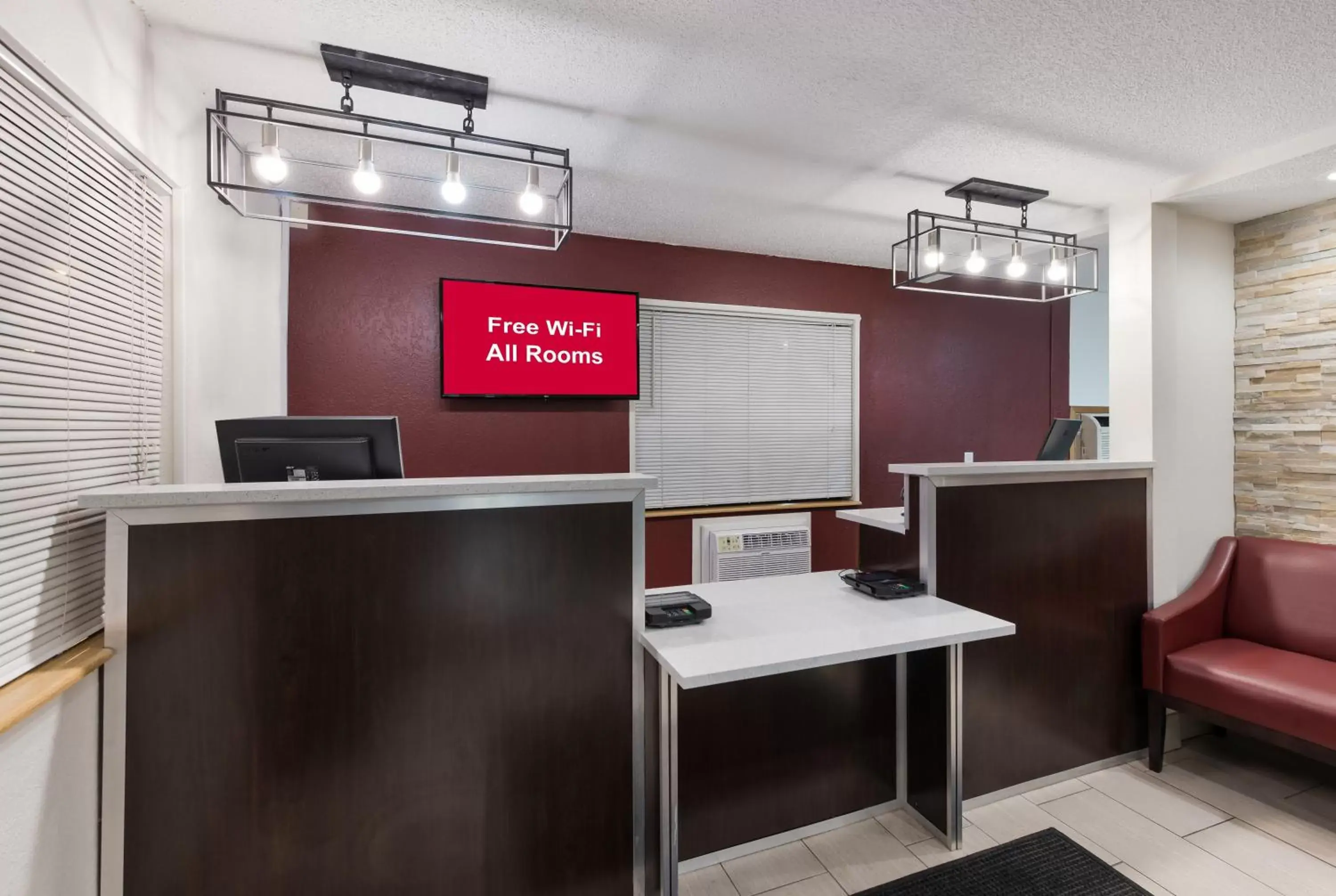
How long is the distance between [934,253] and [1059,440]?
1279 mm

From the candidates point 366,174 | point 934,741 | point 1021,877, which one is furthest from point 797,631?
point 366,174

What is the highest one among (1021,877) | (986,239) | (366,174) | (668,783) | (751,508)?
(986,239)

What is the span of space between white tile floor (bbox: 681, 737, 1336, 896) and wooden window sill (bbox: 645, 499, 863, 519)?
198 centimetres

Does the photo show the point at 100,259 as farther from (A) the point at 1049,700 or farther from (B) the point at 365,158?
(A) the point at 1049,700

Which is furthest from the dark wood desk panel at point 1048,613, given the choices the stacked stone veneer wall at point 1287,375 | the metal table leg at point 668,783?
the metal table leg at point 668,783

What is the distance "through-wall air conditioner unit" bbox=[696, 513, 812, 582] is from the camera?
393cm

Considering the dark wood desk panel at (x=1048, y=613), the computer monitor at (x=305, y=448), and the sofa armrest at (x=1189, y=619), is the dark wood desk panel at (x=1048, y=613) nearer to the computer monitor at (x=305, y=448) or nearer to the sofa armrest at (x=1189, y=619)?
the sofa armrest at (x=1189, y=619)

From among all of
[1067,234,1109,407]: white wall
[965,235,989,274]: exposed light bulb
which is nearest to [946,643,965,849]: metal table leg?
[965,235,989,274]: exposed light bulb

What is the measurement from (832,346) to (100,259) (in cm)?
386

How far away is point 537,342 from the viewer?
11.8 ft

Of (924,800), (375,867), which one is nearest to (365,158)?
(375,867)

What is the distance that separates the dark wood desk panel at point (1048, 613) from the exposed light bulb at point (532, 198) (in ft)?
6.08

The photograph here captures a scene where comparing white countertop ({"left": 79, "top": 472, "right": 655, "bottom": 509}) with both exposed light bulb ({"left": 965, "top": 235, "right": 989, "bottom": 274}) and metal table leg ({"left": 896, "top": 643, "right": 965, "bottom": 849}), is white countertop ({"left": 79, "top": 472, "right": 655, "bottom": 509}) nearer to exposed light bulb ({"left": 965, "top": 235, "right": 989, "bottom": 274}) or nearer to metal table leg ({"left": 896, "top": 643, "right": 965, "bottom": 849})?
metal table leg ({"left": 896, "top": 643, "right": 965, "bottom": 849})

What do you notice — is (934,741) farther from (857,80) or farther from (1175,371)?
(857,80)
